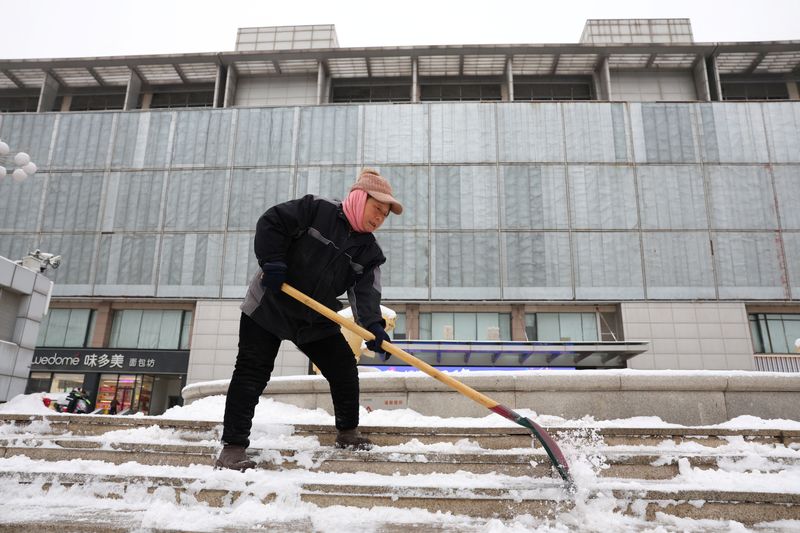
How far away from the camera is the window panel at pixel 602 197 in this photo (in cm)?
2117

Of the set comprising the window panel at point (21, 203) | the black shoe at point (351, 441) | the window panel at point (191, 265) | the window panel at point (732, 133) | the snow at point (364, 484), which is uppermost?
the window panel at point (732, 133)

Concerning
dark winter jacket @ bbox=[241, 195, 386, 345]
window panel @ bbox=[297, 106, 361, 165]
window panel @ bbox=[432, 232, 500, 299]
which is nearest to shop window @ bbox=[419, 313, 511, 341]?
window panel @ bbox=[432, 232, 500, 299]

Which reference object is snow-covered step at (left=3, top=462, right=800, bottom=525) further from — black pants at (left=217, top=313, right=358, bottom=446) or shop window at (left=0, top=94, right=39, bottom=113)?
shop window at (left=0, top=94, right=39, bottom=113)

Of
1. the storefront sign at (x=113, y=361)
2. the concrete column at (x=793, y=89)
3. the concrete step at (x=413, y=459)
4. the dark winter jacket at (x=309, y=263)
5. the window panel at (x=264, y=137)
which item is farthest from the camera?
the concrete column at (x=793, y=89)

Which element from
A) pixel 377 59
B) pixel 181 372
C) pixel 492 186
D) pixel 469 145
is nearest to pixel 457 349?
pixel 492 186

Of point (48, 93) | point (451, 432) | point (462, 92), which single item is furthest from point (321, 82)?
point (451, 432)

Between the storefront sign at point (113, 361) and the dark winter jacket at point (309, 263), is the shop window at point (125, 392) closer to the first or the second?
the storefront sign at point (113, 361)

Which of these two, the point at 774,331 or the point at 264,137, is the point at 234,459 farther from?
the point at 774,331

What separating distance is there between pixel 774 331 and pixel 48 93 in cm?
3549

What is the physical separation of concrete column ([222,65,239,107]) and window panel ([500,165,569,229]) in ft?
46.2

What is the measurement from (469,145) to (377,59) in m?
7.10

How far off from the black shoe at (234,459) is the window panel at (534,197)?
1914 centimetres

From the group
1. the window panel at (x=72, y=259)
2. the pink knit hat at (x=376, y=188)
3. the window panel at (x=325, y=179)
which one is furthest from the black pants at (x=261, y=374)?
the window panel at (x=72, y=259)

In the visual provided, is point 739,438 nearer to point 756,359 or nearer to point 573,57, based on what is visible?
point 756,359
